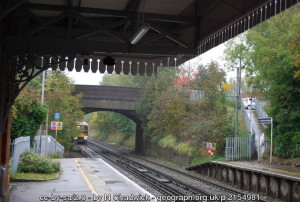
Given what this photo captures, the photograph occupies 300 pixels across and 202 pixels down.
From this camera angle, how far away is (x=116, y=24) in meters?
8.95

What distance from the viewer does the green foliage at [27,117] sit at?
21.5m

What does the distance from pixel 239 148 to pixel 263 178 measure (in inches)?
340

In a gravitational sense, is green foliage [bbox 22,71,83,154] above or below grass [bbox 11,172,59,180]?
above

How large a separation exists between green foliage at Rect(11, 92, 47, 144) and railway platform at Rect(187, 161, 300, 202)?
34.6ft

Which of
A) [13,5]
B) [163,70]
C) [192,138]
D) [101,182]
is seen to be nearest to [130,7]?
[13,5]

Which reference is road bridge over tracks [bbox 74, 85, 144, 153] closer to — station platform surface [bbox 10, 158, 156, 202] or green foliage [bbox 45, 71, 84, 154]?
green foliage [bbox 45, 71, 84, 154]

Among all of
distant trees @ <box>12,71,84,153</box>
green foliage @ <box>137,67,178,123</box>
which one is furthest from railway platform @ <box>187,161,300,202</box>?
green foliage @ <box>137,67,178,123</box>

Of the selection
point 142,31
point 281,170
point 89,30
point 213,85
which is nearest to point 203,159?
point 213,85

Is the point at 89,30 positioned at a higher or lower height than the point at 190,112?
higher

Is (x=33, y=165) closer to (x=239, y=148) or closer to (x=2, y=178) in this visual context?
(x=2, y=178)

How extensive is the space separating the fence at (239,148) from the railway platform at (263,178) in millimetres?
2327

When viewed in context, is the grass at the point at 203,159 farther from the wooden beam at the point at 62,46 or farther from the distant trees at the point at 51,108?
the wooden beam at the point at 62,46

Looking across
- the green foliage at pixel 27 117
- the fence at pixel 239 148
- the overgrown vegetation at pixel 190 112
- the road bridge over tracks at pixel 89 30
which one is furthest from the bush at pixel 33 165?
the overgrown vegetation at pixel 190 112

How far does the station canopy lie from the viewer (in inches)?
324
